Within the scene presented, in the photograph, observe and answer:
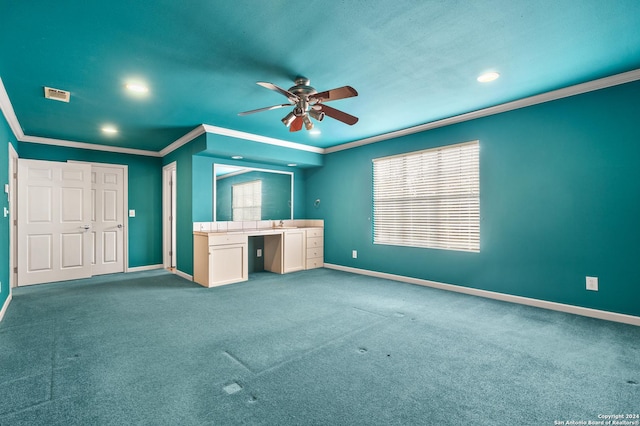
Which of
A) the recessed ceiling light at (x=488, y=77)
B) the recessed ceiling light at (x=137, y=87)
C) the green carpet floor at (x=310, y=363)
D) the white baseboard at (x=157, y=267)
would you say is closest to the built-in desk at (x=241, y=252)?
the white baseboard at (x=157, y=267)

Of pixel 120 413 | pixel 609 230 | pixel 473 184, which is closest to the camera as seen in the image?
pixel 120 413

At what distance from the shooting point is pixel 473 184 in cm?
405

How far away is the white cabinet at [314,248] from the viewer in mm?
5852

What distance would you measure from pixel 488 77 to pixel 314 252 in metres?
4.03

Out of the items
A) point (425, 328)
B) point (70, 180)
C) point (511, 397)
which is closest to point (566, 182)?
point (425, 328)

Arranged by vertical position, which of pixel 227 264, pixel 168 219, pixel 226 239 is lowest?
pixel 227 264

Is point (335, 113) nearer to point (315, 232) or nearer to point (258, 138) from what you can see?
point (258, 138)

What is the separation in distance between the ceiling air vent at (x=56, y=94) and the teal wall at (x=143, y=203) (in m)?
2.57

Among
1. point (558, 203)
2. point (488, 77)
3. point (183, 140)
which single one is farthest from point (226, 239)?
point (558, 203)

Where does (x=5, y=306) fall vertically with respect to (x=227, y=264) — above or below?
below

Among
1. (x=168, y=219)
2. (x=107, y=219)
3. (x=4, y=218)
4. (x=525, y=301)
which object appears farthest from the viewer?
(x=168, y=219)

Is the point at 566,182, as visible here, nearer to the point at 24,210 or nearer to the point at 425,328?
the point at 425,328

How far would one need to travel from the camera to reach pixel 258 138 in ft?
16.6

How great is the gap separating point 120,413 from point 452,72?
3470mm
